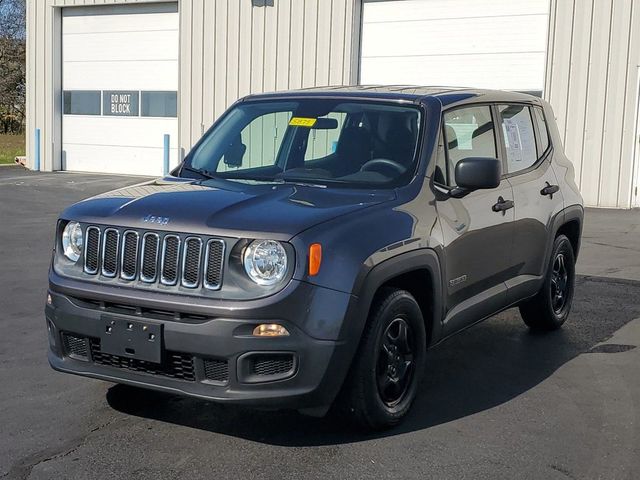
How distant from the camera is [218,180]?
17.1ft

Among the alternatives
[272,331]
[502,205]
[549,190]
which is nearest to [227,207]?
[272,331]

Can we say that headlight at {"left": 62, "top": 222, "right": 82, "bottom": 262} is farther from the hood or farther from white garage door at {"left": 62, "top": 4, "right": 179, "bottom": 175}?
white garage door at {"left": 62, "top": 4, "right": 179, "bottom": 175}

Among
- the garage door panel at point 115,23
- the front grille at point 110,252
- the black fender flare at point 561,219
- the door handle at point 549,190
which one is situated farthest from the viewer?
the garage door panel at point 115,23

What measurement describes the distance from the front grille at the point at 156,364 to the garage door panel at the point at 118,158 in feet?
57.0

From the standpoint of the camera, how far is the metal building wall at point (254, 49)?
747 inches

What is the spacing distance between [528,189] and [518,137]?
0.40 metres

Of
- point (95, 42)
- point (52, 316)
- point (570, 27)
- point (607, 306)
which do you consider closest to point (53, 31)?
point (95, 42)

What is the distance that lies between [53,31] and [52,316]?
20.2 metres

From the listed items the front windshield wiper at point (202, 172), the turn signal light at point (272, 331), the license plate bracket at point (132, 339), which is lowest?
the license plate bracket at point (132, 339)

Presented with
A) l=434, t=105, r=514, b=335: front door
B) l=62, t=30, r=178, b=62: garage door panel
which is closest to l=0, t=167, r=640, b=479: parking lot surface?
l=434, t=105, r=514, b=335: front door

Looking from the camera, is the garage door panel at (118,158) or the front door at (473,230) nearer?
the front door at (473,230)

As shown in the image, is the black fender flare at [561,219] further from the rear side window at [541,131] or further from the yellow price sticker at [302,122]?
the yellow price sticker at [302,122]

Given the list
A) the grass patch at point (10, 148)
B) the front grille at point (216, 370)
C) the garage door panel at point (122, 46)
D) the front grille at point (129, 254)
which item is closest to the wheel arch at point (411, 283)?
the front grille at point (216, 370)

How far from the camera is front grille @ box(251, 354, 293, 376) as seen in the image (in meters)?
4.14
